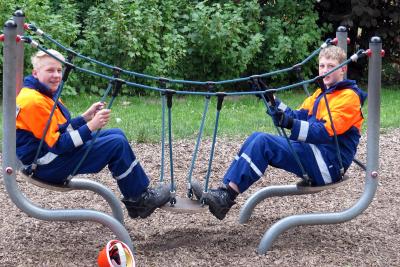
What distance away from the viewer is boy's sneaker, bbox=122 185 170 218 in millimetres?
4426

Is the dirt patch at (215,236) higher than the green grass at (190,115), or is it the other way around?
the dirt patch at (215,236)

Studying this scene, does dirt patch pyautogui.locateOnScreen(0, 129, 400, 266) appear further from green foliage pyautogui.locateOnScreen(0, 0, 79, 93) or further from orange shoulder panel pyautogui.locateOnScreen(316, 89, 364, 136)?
green foliage pyautogui.locateOnScreen(0, 0, 79, 93)

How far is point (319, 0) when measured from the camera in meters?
11.7

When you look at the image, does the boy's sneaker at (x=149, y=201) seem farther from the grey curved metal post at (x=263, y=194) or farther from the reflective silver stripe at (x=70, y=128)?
the grey curved metal post at (x=263, y=194)

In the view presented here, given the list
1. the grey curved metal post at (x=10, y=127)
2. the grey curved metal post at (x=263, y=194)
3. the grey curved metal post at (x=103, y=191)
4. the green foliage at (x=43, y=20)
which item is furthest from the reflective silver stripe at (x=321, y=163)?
the green foliage at (x=43, y=20)

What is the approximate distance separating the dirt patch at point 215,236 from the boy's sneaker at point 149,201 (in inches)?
9.9

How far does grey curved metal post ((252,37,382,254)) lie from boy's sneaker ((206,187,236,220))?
0.27 metres

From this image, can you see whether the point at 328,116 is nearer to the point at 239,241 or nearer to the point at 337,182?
the point at 337,182

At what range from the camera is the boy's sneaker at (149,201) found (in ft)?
14.5

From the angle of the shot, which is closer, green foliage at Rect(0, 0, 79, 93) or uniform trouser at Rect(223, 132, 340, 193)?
uniform trouser at Rect(223, 132, 340, 193)

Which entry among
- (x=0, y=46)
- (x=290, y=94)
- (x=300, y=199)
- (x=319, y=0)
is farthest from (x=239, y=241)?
(x=319, y=0)

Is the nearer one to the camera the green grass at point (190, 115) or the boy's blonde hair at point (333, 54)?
the boy's blonde hair at point (333, 54)

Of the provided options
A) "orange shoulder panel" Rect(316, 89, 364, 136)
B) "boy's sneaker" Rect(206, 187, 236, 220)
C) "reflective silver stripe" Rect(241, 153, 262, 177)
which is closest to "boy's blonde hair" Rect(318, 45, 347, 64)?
"orange shoulder panel" Rect(316, 89, 364, 136)

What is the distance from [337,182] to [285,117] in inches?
23.2
